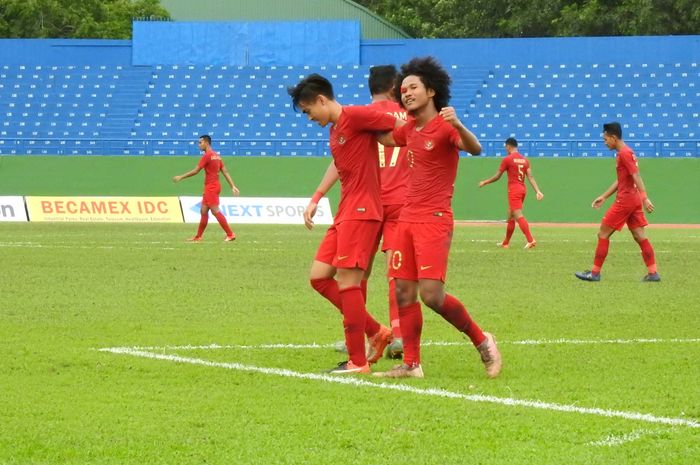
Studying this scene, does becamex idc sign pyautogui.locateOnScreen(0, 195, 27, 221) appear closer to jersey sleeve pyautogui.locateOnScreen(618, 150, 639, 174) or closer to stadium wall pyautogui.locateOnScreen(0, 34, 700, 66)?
stadium wall pyautogui.locateOnScreen(0, 34, 700, 66)

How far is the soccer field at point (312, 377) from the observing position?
6707 mm

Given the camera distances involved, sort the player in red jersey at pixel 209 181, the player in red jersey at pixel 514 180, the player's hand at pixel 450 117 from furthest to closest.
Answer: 1. the player in red jersey at pixel 209 181
2. the player in red jersey at pixel 514 180
3. the player's hand at pixel 450 117

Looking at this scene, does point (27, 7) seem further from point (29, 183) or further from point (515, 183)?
point (515, 183)

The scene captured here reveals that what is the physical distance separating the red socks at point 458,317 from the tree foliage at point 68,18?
5894cm

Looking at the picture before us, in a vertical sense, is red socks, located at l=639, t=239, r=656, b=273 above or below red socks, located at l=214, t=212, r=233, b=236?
above

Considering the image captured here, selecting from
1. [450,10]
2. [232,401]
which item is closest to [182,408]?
[232,401]

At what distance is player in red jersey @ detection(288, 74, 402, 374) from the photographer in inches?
367

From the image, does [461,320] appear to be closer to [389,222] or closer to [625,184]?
[389,222]

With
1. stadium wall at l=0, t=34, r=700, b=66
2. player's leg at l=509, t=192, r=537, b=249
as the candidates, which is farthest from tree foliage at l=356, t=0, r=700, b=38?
player's leg at l=509, t=192, r=537, b=249

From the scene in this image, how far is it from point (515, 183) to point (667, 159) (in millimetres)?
13259

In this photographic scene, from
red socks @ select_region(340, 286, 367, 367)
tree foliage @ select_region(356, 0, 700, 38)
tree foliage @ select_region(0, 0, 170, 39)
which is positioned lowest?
tree foliage @ select_region(0, 0, 170, 39)

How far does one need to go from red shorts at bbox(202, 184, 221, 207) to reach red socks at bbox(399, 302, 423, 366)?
746 inches

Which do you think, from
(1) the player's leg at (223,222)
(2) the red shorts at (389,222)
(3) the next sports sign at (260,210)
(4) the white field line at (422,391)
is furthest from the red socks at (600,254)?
(3) the next sports sign at (260,210)

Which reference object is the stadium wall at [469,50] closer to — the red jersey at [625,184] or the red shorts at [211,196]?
the red shorts at [211,196]
